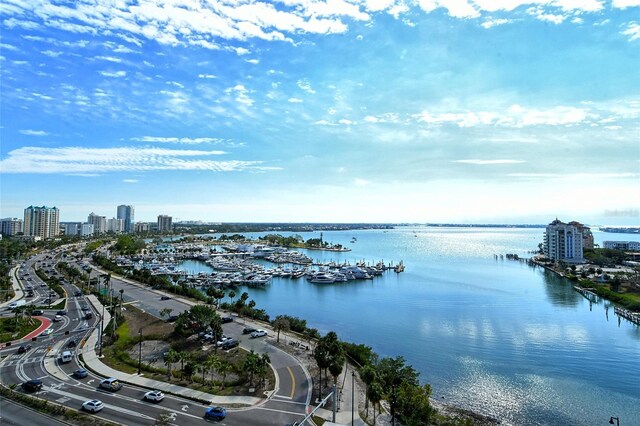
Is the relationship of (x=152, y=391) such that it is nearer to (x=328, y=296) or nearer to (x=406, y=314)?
(x=406, y=314)

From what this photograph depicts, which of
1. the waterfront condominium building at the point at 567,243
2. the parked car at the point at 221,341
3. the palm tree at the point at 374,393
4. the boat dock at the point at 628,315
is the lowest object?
the boat dock at the point at 628,315

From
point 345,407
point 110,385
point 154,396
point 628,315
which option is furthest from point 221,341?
point 628,315

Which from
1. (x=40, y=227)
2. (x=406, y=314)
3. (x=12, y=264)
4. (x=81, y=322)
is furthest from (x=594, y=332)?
(x=40, y=227)

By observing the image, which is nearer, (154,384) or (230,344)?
(154,384)

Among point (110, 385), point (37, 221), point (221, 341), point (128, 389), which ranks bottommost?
point (128, 389)

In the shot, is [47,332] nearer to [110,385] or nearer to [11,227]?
[110,385]

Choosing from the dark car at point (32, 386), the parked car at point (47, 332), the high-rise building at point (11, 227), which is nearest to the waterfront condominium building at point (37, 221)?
the high-rise building at point (11, 227)

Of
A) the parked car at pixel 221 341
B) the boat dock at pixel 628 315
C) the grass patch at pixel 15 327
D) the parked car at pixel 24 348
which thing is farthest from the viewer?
the boat dock at pixel 628 315

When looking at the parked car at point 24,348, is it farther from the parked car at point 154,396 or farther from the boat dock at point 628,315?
the boat dock at point 628,315
